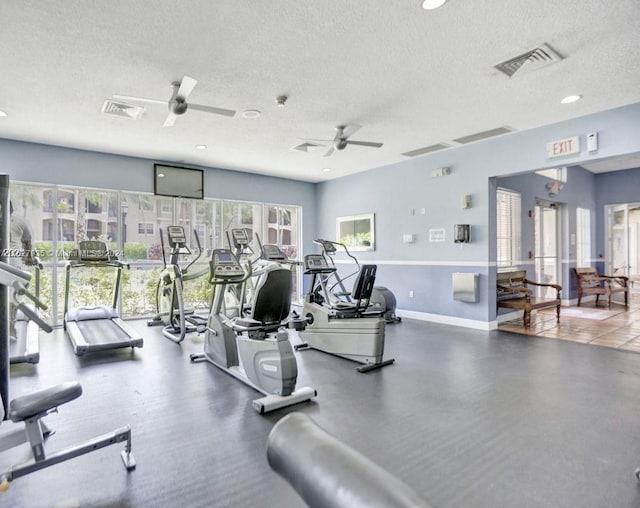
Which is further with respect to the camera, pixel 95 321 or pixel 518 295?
pixel 518 295

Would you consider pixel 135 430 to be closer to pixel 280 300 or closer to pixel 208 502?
pixel 208 502

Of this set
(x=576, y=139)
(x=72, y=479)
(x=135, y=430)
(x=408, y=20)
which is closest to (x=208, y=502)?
(x=72, y=479)

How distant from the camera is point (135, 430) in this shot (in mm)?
2684

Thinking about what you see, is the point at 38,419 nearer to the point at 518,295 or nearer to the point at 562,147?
the point at 562,147

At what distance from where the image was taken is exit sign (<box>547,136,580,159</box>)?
16.2ft

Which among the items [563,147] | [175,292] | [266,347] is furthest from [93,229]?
[563,147]

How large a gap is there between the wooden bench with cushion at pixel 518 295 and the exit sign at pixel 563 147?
2.24 metres

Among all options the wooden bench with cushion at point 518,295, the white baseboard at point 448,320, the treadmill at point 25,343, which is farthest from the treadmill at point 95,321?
the wooden bench with cushion at point 518,295

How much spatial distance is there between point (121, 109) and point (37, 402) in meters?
3.76

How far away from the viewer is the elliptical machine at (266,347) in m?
3.10

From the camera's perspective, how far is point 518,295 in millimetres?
6777

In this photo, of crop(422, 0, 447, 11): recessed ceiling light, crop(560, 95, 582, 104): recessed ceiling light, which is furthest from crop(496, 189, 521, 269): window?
crop(422, 0, 447, 11): recessed ceiling light

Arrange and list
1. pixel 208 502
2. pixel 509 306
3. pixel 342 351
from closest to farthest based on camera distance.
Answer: pixel 208 502 < pixel 342 351 < pixel 509 306

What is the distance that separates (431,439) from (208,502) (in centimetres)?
147
